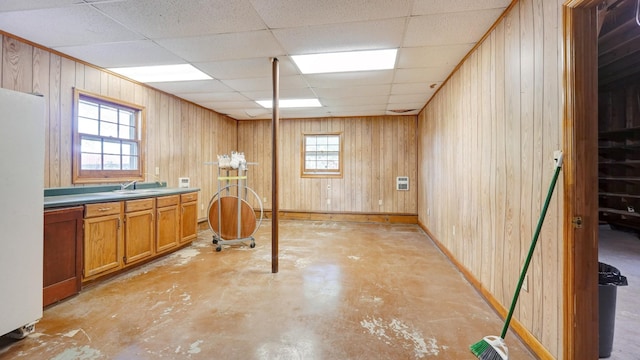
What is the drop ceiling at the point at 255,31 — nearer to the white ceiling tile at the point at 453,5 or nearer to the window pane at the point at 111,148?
the white ceiling tile at the point at 453,5

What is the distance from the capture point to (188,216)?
4.04 metres

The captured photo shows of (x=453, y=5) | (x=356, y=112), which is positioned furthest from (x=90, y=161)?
(x=356, y=112)

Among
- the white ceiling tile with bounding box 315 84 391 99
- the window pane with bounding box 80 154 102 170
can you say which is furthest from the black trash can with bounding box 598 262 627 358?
the window pane with bounding box 80 154 102 170

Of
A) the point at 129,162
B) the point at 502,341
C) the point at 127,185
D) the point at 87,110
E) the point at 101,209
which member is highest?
the point at 87,110

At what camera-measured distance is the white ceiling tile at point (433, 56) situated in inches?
109

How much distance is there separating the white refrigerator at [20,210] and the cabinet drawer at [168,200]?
4.93 ft

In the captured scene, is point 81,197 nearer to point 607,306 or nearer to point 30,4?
point 30,4

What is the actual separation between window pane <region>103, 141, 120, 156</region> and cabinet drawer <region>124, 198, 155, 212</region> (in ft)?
3.12

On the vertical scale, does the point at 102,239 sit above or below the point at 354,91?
below

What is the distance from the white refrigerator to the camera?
1764 mm

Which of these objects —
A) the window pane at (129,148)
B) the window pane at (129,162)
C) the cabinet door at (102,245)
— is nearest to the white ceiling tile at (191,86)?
the window pane at (129,148)

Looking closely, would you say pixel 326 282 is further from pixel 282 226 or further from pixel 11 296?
pixel 282 226

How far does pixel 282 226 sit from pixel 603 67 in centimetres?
622

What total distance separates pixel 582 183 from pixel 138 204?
3.92 m
